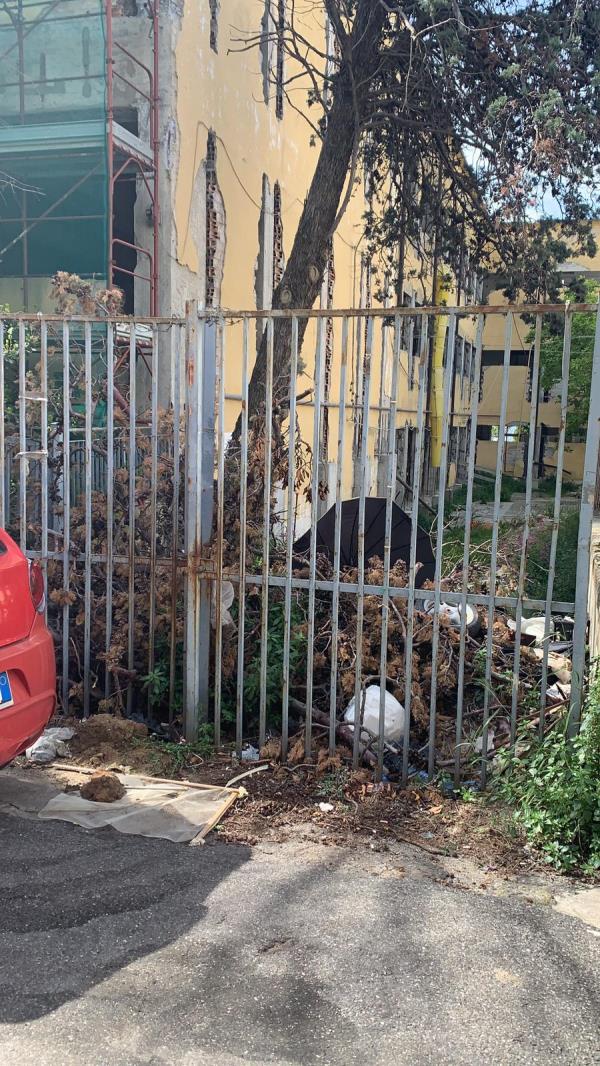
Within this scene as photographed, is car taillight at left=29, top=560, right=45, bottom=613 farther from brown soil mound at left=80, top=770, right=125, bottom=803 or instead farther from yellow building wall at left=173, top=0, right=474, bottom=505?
yellow building wall at left=173, top=0, right=474, bottom=505

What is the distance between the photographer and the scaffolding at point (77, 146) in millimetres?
9766

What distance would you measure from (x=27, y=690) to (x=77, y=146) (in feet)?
25.7

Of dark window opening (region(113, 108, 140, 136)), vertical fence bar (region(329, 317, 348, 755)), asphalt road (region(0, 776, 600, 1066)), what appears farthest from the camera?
dark window opening (region(113, 108, 140, 136))

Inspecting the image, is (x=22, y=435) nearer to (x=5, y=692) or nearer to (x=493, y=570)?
(x=5, y=692)

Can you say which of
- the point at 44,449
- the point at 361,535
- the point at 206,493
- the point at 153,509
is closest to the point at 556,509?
the point at 361,535

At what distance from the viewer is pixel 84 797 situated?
4.41 m

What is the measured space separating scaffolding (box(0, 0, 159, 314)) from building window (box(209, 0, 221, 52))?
1489 mm

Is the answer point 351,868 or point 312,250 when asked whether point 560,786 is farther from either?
point 312,250

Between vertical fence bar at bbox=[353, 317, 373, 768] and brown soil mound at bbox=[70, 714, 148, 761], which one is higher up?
vertical fence bar at bbox=[353, 317, 373, 768]

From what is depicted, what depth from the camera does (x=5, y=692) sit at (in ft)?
12.7

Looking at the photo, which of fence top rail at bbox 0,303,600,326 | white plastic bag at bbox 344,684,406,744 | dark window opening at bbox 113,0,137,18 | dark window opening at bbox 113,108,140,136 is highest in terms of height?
dark window opening at bbox 113,0,137,18

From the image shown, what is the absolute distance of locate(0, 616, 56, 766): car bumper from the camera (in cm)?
387

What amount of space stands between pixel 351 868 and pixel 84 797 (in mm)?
1459

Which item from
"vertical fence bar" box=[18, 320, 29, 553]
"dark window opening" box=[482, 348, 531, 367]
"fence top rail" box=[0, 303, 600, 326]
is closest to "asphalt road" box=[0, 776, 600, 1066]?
"vertical fence bar" box=[18, 320, 29, 553]
